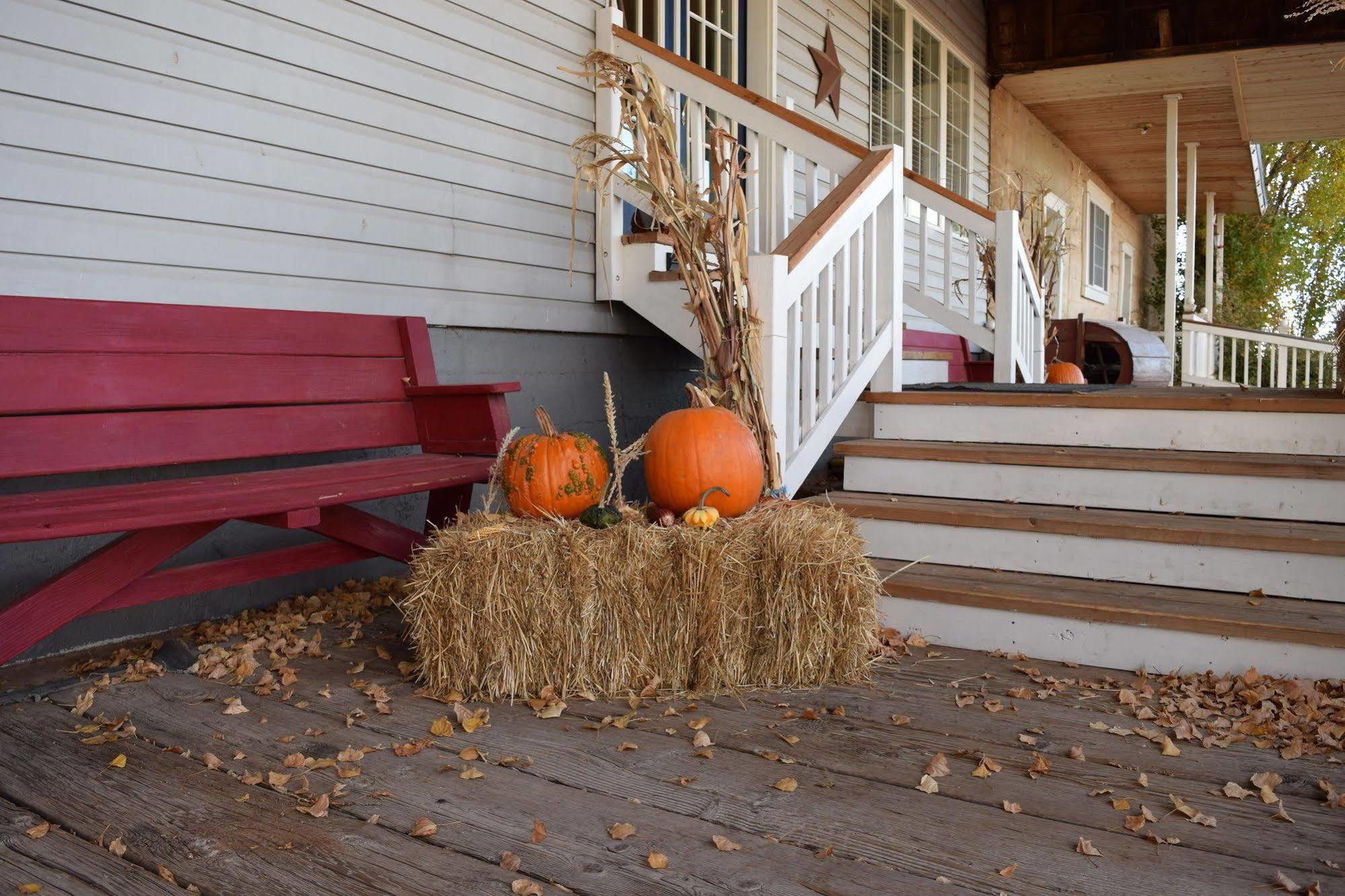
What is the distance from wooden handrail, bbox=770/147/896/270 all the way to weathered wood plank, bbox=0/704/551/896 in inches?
85.3

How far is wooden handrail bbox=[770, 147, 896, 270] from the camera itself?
10.9ft

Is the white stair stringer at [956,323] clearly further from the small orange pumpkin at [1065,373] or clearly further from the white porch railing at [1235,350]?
the white porch railing at [1235,350]

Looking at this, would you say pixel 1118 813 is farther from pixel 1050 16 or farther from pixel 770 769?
pixel 1050 16

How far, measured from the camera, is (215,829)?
5.57 ft

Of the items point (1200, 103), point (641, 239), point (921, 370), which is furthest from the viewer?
point (1200, 103)

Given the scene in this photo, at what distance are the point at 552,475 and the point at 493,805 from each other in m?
1.02

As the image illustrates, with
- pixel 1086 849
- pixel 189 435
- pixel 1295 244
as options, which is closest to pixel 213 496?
pixel 189 435

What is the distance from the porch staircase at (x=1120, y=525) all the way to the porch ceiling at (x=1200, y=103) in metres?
5.92

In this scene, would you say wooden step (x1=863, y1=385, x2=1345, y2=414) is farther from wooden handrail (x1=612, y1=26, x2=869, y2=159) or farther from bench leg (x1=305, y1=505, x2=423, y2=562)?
bench leg (x1=305, y1=505, x2=423, y2=562)

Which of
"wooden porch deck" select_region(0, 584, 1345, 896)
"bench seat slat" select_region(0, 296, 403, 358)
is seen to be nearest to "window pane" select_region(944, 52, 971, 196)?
"bench seat slat" select_region(0, 296, 403, 358)

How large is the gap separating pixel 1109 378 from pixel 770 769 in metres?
6.64

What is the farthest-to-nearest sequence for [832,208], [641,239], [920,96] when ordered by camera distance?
[920,96]
[641,239]
[832,208]

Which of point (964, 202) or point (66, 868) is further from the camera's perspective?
point (964, 202)

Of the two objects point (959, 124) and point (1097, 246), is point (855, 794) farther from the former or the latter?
point (1097, 246)
